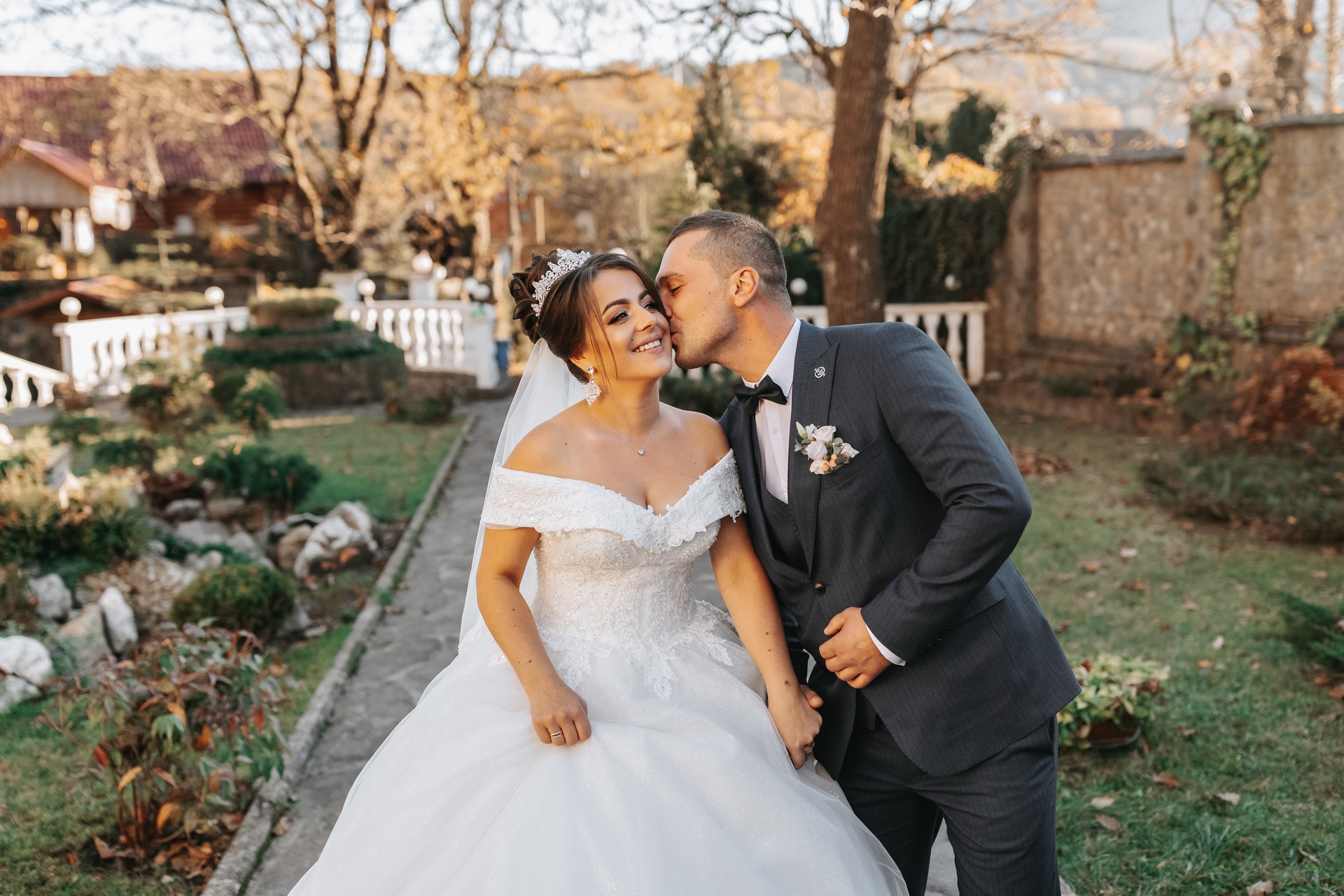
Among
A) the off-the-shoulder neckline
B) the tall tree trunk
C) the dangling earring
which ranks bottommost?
the off-the-shoulder neckline

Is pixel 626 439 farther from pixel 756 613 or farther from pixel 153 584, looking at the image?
pixel 153 584

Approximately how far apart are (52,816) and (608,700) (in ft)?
10.2

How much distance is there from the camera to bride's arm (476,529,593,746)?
2.54m

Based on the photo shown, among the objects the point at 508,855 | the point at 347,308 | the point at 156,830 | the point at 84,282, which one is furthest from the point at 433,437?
the point at 84,282

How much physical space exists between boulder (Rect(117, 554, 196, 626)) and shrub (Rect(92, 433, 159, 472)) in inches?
89.5

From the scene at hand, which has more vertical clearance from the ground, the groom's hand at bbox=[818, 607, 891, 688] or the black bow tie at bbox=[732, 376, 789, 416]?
the black bow tie at bbox=[732, 376, 789, 416]

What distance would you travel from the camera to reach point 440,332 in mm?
19266

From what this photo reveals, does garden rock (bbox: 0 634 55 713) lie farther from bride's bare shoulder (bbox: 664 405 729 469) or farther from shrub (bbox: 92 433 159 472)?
bride's bare shoulder (bbox: 664 405 729 469)

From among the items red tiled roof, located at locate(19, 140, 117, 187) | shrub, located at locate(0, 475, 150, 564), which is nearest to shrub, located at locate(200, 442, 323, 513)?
shrub, located at locate(0, 475, 150, 564)

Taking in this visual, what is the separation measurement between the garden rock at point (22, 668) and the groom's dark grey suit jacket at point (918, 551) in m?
4.88

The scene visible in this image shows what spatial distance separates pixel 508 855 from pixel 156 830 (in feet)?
8.36

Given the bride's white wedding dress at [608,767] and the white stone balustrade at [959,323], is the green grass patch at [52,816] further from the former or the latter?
the white stone balustrade at [959,323]

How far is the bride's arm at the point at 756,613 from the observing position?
109 inches

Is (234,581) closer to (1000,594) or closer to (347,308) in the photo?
(1000,594)
